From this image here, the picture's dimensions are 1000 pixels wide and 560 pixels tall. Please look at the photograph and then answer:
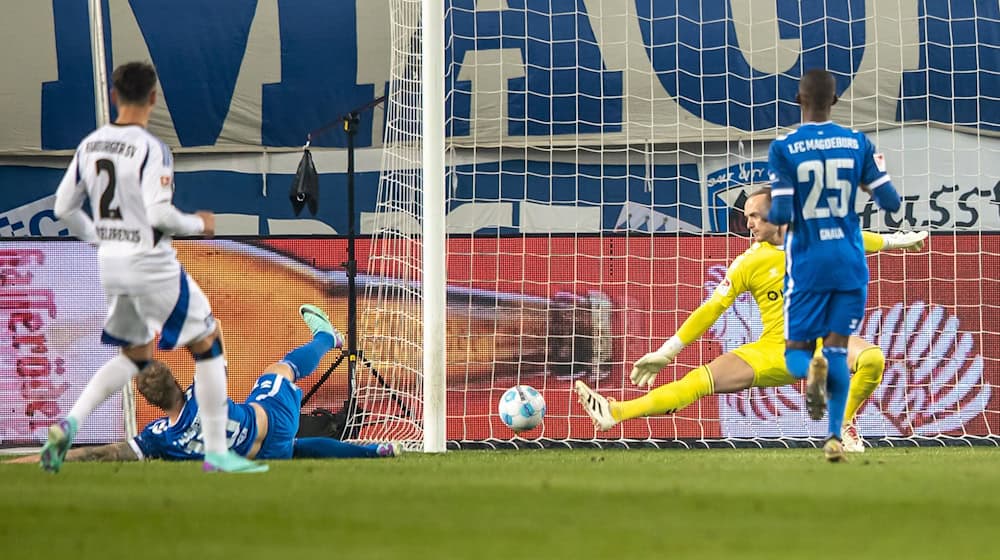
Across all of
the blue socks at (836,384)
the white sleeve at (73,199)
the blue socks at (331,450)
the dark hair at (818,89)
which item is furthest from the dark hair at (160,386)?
the dark hair at (818,89)

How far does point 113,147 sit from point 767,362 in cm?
453

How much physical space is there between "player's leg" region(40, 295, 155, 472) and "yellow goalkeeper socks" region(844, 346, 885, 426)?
4306 millimetres

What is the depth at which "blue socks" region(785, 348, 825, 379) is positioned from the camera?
6.54 m

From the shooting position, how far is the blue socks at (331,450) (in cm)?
764

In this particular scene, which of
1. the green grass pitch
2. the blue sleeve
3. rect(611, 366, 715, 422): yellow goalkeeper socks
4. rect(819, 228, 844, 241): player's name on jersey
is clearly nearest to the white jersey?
the green grass pitch

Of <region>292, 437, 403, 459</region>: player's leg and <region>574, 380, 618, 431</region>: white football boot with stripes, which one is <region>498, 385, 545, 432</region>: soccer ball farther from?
<region>292, 437, 403, 459</region>: player's leg

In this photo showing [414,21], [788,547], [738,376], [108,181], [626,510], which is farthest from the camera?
[414,21]

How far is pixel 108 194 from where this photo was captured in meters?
5.34

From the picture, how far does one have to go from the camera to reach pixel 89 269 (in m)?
10.4

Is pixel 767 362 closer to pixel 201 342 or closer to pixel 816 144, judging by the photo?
pixel 816 144

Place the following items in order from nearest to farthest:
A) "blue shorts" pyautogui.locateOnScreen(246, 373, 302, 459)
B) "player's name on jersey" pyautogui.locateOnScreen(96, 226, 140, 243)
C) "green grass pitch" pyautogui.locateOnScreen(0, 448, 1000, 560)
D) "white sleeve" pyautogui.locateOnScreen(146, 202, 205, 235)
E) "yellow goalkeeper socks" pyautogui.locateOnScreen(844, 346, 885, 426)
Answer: "green grass pitch" pyautogui.locateOnScreen(0, 448, 1000, 560), "white sleeve" pyautogui.locateOnScreen(146, 202, 205, 235), "player's name on jersey" pyautogui.locateOnScreen(96, 226, 140, 243), "blue shorts" pyautogui.locateOnScreen(246, 373, 302, 459), "yellow goalkeeper socks" pyautogui.locateOnScreen(844, 346, 885, 426)

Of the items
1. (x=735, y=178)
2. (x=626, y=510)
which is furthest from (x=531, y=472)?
(x=735, y=178)

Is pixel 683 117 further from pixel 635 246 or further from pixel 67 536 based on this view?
pixel 67 536

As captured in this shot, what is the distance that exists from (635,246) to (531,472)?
4.64m
